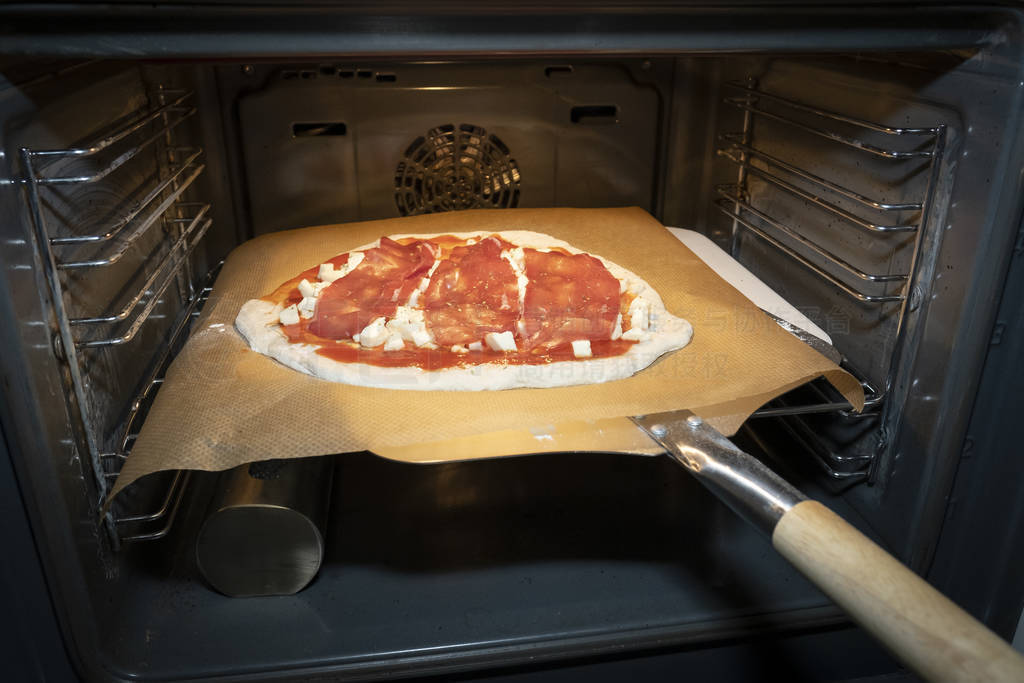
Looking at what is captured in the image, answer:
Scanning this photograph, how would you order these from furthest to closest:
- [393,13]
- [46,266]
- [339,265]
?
[339,265]
[46,266]
[393,13]

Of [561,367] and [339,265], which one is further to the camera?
[339,265]

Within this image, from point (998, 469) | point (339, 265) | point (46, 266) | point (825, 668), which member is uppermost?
point (46, 266)

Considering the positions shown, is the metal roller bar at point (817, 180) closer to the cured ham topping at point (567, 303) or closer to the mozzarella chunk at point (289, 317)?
the cured ham topping at point (567, 303)

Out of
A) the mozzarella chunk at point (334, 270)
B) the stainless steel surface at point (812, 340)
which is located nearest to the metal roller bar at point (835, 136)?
the stainless steel surface at point (812, 340)

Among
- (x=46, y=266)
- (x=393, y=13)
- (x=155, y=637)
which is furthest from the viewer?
(x=155, y=637)

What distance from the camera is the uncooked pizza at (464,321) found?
1.15 metres

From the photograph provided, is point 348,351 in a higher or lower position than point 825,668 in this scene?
higher

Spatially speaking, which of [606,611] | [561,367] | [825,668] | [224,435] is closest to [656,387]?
[561,367]

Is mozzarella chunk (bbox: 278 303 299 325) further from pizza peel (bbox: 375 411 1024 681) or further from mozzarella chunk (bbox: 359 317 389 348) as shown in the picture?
pizza peel (bbox: 375 411 1024 681)

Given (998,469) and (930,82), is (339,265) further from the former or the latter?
(998,469)

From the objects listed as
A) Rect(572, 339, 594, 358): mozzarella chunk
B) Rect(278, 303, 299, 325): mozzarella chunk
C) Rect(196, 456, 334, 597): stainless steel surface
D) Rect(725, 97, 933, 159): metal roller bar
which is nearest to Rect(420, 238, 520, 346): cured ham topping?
Rect(572, 339, 594, 358): mozzarella chunk

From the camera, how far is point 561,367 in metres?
1.16

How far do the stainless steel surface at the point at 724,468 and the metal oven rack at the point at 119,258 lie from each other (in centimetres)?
67

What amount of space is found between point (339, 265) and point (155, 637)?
71 cm
